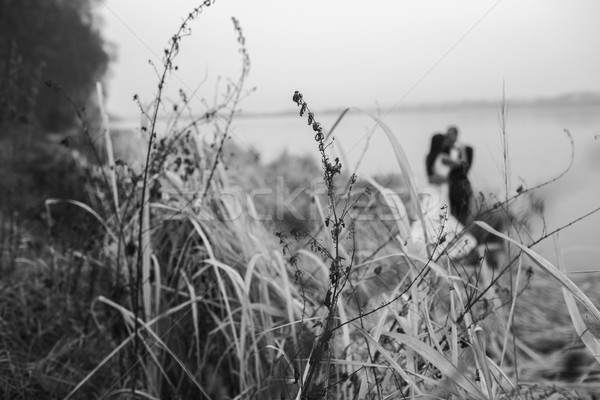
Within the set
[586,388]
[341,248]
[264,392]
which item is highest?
[341,248]

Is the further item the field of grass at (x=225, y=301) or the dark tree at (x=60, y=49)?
the dark tree at (x=60, y=49)

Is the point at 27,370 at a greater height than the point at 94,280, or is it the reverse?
the point at 94,280

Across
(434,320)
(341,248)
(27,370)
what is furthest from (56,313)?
(434,320)

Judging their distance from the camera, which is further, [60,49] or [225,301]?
[60,49]

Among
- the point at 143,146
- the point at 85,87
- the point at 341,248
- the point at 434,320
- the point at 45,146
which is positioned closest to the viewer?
the point at 434,320

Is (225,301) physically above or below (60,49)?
below

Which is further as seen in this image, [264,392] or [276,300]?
[276,300]

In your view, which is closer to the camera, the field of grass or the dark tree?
the field of grass

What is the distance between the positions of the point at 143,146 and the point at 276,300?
0.99m

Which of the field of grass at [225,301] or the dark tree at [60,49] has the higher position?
the dark tree at [60,49]

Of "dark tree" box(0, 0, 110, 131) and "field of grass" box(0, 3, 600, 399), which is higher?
"dark tree" box(0, 0, 110, 131)

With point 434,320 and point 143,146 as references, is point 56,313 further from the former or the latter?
point 434,320

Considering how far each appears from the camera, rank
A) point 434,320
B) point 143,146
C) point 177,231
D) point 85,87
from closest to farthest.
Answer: point 434,320
point 177,231
point 143,146
point 85,87

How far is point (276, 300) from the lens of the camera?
1.72m
